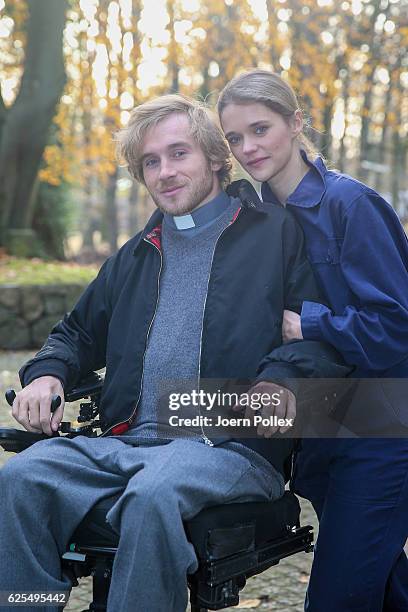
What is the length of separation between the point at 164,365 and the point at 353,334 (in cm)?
61

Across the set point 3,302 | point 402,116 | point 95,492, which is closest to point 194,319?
point 95,492

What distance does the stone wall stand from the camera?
1006 centimetres

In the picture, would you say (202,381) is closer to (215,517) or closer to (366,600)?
(215,517)

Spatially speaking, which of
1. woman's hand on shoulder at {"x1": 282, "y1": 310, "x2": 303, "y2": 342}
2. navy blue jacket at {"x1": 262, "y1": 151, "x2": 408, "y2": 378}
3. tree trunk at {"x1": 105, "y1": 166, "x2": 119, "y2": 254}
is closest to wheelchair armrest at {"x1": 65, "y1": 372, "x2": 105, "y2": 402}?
woman's hand on shoulder at {"x1": 282, "y1": 310, "x2": 303, "y2": 342}

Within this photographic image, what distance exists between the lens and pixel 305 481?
9.73 ft

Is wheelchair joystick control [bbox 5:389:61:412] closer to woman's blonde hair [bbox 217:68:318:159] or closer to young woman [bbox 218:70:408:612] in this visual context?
young woman [bbox 218:70:408:612]

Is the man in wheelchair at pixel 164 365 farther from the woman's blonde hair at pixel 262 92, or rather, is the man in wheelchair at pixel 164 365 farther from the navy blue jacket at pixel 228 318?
the woman's blonde hair at pixel 262 92

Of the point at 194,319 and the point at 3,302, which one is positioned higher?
the point at 194,319

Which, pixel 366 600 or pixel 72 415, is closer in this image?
pixel 366 600

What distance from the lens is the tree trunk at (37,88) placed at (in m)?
12.4

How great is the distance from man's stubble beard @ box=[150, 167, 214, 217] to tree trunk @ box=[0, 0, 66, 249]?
9977 mm

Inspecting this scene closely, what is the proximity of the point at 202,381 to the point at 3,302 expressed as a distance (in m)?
7.66

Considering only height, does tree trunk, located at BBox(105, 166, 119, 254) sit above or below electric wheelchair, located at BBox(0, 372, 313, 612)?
above

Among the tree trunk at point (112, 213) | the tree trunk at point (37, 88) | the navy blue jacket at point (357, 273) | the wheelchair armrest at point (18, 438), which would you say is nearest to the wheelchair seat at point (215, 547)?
the wheelchair armrest at point (18, 438)
